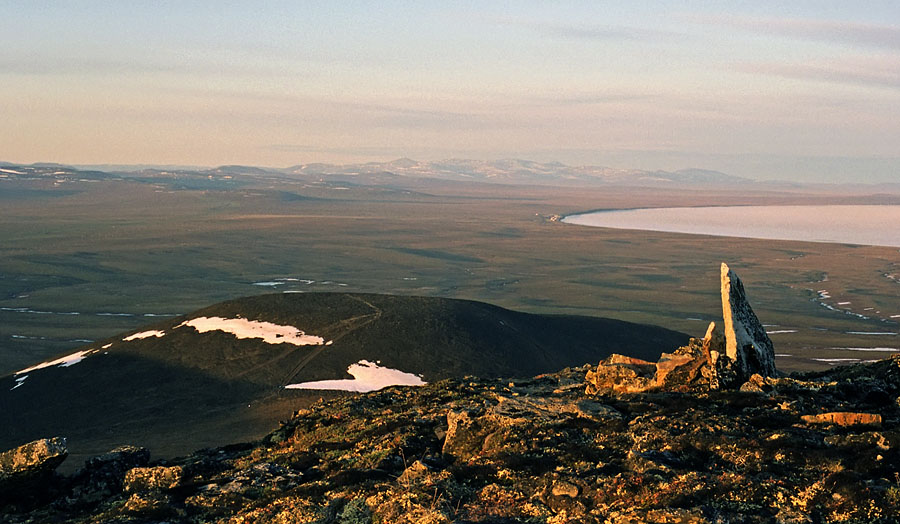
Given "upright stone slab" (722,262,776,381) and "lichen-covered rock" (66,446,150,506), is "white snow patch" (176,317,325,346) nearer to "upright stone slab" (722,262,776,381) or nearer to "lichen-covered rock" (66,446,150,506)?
"lichen-covered rock" (66,446,150,506)

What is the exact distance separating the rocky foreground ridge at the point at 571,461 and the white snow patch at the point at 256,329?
4151cm

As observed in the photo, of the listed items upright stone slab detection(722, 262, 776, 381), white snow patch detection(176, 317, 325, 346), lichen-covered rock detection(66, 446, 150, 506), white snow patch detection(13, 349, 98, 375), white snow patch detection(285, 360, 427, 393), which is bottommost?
white snow patch detection(13, 349, 98, 375)

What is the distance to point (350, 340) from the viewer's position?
67125 mm

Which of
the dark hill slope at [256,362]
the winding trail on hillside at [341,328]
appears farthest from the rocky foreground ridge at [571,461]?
the winding trail on hillside at [341,328]

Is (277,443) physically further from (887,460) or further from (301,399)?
(301,399)

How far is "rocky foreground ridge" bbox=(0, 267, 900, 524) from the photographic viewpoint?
1606cm

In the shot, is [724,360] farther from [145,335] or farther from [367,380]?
[145,335]

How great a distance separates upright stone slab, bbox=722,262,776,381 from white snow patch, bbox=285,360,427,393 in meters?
35.5

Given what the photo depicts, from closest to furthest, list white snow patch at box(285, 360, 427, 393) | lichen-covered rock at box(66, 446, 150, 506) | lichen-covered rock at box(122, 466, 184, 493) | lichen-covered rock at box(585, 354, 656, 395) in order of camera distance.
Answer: lichen-covered rock at box(122, 466, 184, 493) → lichen-covered rock at box(66, 446, 150, 506) → lichen-covered rock at box(585, 354, 656, 395) → white snow patch at box(285, 360, 427, 393)

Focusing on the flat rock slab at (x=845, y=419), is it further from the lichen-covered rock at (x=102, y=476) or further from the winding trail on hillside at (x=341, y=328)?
the winding trail on hillside at (x=341, y=328)

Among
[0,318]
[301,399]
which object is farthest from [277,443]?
[0,318]

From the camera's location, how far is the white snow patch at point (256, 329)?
6788cm

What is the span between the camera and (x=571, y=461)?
1864 centimetres

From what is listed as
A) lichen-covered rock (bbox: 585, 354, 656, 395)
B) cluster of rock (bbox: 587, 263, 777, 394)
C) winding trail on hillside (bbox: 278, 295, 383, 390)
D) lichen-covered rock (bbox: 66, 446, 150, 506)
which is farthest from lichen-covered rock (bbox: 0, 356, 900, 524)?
winding trail on hillside (bbox: 278, 295, 383, 390)
